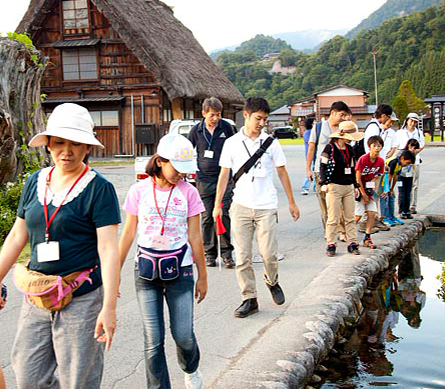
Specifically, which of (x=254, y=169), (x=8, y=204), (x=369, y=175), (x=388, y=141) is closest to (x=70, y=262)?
(x=254, y=169)

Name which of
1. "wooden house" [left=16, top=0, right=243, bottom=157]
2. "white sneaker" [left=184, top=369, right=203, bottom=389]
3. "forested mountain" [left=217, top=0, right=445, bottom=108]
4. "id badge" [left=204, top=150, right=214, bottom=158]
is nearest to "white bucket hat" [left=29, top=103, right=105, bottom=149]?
"white sneaker" [left=184, top=369, right=203, bottom=389]

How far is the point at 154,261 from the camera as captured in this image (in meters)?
3.35

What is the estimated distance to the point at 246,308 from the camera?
5.10m

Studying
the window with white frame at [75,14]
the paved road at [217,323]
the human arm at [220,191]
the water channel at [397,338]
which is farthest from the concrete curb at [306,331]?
the window with white frame at [75,14]

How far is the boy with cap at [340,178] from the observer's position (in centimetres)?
714

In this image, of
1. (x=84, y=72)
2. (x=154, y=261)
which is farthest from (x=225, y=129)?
(x=84, y=72)

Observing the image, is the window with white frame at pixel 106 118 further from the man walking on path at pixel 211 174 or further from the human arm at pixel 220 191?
the human arm at pixel 220 191

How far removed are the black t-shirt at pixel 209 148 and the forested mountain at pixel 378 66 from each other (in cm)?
6270

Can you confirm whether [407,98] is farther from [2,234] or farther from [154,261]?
[154,261]

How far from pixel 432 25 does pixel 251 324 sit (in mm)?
83882

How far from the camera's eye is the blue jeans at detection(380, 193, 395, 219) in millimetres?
9252

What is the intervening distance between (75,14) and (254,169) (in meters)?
22.5

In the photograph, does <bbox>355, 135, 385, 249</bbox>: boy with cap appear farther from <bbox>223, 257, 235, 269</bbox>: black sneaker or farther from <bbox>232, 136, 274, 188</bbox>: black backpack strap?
<bbox>232, 136, 274, 188</bbox>: black backpack strap

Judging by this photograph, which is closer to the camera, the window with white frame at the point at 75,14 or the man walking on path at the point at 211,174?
the man walking on path at the point at 211,174
